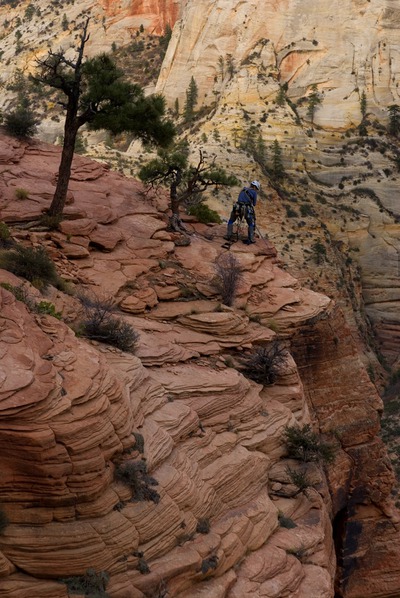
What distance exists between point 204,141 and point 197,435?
43.3 meters

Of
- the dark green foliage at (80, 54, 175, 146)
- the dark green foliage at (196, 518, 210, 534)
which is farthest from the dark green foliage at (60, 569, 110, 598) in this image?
the dark green foliage at (80, 54, 175, 146)

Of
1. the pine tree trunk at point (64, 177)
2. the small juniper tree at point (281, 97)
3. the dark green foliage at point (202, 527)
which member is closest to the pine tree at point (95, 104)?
the pine tree trunk at point (64, 177)

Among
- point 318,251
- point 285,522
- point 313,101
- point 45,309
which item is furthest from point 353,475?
point 313,101

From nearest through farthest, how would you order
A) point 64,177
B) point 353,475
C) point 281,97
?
point 64,177, point 353,475, point 281,97

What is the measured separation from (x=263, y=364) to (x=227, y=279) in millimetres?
2544

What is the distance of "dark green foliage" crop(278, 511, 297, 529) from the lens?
15.3 meters

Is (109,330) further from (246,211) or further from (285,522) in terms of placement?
(246,211)

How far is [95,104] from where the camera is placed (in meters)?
20.0

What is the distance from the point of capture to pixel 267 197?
51.6 metres

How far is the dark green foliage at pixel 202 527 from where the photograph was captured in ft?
41.7

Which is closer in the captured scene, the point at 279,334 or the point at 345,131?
the point at 279,334

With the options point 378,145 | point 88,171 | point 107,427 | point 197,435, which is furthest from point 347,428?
point 378,145

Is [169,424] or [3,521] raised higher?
[3,521]

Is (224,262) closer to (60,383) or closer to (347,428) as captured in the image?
(347,428)
